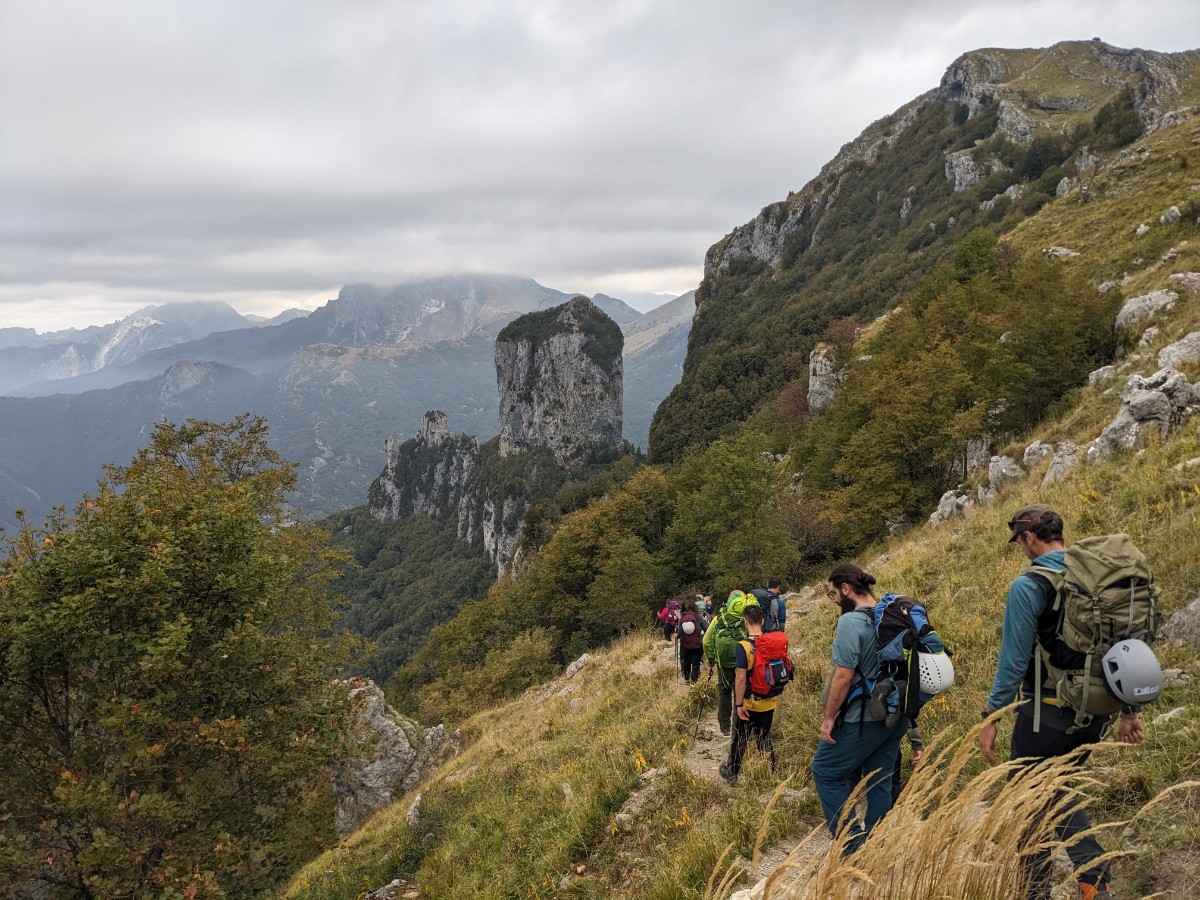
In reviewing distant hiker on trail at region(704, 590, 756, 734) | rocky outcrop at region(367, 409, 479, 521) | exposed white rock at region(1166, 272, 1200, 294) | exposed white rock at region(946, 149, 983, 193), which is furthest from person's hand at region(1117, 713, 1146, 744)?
rocky outcrop at region(367, 409, 479, 521)

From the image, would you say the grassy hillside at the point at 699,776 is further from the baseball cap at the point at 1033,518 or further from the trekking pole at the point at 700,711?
the baseball cap at the point at 1033,518

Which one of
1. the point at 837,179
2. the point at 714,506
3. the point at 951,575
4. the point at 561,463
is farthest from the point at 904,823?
the point at 561,463

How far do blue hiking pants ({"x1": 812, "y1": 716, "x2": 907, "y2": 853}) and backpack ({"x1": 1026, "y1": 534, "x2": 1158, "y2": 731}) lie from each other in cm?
112

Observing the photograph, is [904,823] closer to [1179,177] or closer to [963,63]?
[1179,177]

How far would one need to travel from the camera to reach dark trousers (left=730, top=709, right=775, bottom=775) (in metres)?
5.95

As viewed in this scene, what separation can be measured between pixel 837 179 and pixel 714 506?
112 metres

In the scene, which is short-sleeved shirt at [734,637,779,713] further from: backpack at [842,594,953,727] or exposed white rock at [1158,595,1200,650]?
exposed white rock at [1158,595,1200,650]

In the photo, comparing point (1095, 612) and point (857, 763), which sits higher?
point (1095, 612)

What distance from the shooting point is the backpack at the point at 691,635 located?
9859mm

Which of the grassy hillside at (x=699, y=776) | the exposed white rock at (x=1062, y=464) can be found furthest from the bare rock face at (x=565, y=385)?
the grassy hillside at (x=699, y=776)

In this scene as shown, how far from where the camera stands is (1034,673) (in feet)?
10.8

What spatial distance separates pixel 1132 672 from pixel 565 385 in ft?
548

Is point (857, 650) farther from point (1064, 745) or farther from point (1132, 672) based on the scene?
point (1132, 672)

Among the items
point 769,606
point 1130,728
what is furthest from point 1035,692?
point 769,606
